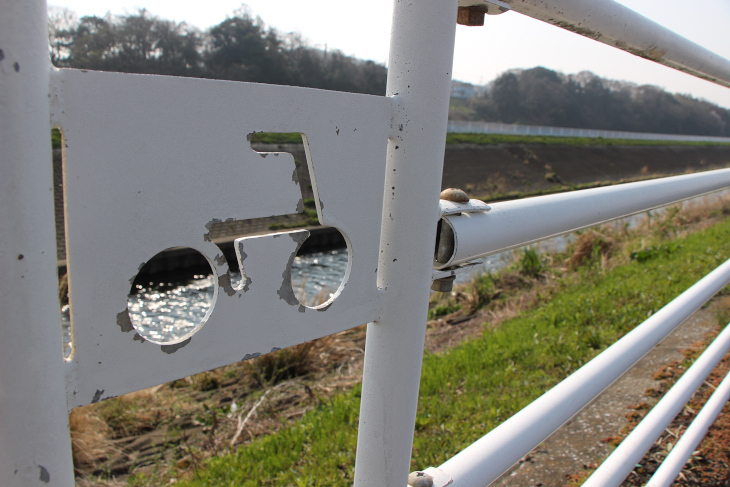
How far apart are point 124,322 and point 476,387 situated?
8.94ft

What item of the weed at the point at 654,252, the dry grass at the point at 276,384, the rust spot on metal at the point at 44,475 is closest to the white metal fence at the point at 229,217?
the rust spot on metal at the point at 44,475

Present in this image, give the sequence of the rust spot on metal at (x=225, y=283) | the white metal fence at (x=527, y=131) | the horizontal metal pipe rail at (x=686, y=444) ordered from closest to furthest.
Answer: the rust spot on metal at (x=225, y=283), the horizontal metal pipe rail at (x=686, y=444), the white metal fence at (x=527, y=131)

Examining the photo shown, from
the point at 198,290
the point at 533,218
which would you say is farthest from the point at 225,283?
the point at 198,290

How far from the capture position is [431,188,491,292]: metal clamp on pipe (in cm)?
60

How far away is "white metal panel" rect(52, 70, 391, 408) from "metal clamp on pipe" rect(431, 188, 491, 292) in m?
0.13

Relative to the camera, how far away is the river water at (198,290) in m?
7.04

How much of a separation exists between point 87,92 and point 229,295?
0.19 m

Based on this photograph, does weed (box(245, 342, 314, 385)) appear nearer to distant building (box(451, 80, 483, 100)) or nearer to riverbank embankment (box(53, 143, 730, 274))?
riverbank embankment (box(53, 143, 730, 274))

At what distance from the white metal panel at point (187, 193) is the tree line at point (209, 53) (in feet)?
40.7

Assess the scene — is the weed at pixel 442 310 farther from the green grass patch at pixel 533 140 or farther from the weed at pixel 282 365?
the green grass patch at pixel 533 140

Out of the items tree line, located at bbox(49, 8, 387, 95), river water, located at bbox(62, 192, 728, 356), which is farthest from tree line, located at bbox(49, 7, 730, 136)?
river water, located at bbox(62, 192, 728, 356)

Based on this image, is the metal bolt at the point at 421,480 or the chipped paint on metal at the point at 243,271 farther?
the metal bolt at the point at 421,480

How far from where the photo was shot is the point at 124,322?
0.41m

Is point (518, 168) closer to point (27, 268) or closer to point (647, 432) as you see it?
point (647, 432)
